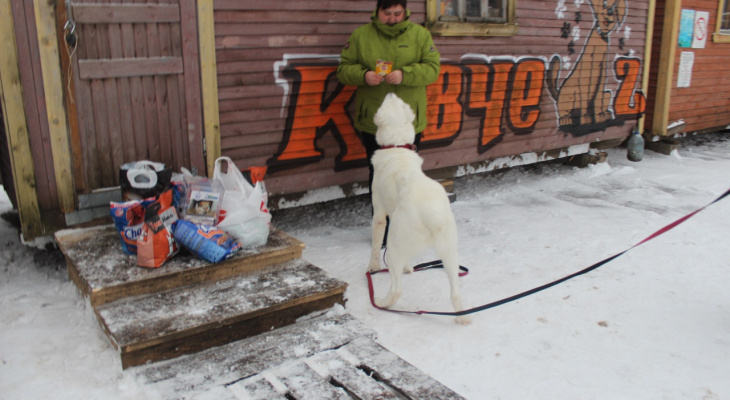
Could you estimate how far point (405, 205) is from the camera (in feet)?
11.4

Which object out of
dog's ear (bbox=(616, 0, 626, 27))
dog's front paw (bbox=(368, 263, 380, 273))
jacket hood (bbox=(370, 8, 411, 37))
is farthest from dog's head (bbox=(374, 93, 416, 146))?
dog's ear (bbox=(616, 0, 626, 27))

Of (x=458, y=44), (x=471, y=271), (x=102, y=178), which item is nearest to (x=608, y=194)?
(x=458, y=44)

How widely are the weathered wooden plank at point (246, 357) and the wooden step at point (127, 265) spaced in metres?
0.62

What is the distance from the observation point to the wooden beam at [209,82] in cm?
459

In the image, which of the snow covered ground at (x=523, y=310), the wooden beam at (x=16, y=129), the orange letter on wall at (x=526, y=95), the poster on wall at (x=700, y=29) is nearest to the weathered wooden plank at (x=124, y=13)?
the wooden beam at (x=16, y=129)

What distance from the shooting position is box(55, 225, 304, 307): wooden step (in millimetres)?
3445

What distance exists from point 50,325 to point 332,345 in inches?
71.8

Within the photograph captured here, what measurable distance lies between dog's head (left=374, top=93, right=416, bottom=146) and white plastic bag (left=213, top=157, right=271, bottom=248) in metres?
1.02

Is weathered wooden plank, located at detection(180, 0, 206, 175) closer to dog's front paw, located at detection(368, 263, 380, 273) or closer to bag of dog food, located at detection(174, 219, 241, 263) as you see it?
bag of dog food, located at detection(174, 219, 241, 263)

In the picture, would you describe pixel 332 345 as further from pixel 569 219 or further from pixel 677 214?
pixel 677 214

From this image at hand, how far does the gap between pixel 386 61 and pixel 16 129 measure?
284 cm

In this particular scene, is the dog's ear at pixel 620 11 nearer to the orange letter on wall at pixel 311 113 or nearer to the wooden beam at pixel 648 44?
the wooden beam at pixel 648 44

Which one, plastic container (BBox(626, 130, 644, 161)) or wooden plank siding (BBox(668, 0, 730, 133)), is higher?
wooden plank siding (BBox(668, 0, 730, 133))

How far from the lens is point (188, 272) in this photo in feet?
12.1
